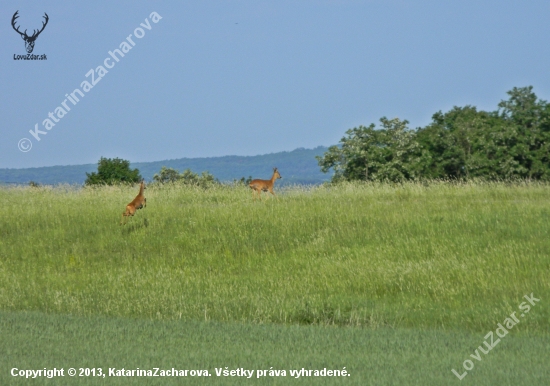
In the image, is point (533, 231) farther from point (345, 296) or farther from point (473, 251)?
point (345, 296)

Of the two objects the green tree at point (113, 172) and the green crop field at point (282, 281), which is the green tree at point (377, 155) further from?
the green crop field at point (282, 281)

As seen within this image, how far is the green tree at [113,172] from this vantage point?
2469 inches

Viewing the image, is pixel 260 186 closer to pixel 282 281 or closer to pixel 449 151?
pixel 282 281

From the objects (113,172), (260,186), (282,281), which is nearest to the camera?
(282,281)

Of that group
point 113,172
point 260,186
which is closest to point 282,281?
point 260,186

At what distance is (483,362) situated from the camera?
9.30 metres

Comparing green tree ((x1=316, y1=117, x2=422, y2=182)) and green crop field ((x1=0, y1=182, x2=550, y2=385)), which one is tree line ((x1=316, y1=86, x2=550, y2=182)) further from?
green crop field ((x1=0, y1=182, x2=550, y2=385))

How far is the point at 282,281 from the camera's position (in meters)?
18.2

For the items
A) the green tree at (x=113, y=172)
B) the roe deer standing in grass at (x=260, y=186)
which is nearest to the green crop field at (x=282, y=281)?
the roe deer standing in grass at (x=260, y=186)

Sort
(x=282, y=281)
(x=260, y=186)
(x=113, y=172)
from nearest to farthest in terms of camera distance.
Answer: (x=282, y=281)
(x=260, y=186)
(x=113, y=172)

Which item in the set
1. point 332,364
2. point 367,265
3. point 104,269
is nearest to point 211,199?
point 104,269

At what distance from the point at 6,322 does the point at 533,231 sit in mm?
15445

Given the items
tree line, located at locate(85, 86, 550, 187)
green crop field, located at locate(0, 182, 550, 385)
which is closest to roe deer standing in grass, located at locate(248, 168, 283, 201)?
green crop field, located at locate(0, 182, 550, 385)

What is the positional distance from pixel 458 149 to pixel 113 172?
3023cm
